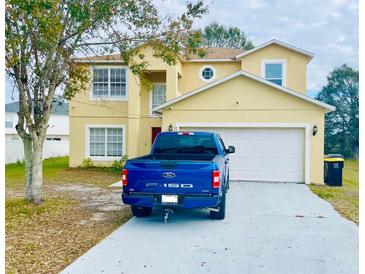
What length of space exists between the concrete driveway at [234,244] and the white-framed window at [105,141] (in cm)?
1146

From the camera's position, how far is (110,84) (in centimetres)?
2011

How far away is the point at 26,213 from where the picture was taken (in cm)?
882

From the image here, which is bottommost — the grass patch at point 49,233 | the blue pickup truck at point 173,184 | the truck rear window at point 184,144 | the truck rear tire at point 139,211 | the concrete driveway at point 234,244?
the grass patch at point 49,233

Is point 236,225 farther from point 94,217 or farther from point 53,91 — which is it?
point 53,91

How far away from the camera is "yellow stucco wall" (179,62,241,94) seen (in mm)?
20438

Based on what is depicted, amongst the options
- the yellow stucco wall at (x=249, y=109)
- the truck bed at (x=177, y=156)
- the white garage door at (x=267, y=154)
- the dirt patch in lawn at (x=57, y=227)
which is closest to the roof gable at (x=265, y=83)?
the yellow stucco wall at (x=249, y=109)

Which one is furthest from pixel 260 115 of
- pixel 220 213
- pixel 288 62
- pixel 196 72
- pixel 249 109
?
pixel 220 213

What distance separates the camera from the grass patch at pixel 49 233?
18.4 feet

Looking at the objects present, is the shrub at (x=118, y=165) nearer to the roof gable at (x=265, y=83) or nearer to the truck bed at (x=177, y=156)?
the roof gable at (x=265, y=83)

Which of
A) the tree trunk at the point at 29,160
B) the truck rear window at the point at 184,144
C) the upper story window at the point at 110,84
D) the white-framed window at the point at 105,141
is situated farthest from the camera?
the white-framed window at the point at 105,141

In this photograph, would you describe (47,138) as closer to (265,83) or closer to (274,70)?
(274,70)

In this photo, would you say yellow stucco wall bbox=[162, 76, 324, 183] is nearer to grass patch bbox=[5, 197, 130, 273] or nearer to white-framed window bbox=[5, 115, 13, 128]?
grass patch bbox=[5, 197, 130, 273]

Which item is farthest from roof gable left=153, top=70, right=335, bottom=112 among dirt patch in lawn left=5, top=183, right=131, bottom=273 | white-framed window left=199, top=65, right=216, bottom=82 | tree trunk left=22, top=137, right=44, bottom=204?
tree trunk left=22, top=137, right=44, bottom=204
